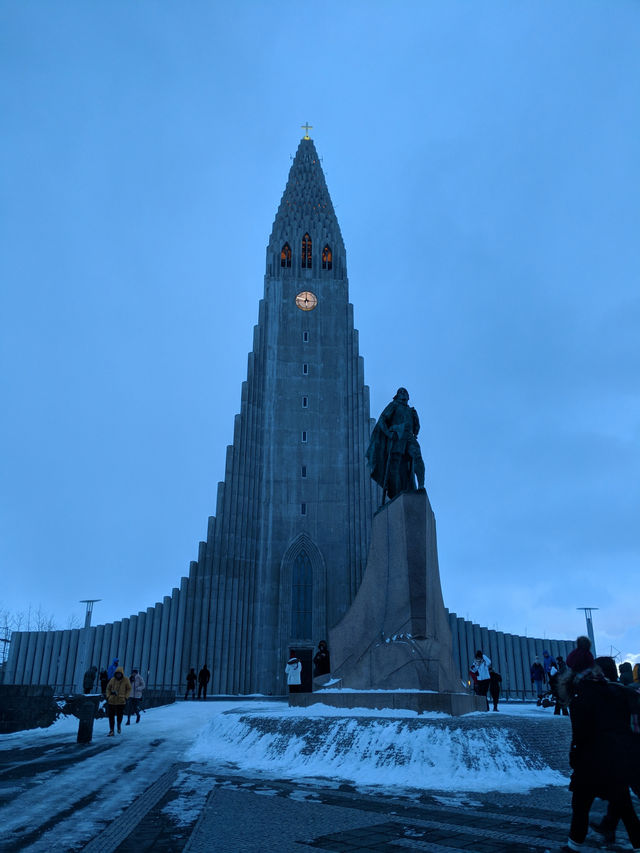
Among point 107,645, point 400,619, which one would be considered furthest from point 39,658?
point 400,619

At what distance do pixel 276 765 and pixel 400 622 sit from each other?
150 inches

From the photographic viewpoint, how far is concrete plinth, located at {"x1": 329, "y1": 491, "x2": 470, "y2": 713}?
11070mm

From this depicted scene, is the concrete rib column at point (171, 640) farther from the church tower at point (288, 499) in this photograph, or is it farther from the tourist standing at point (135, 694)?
the tourist standing at point (135, 694)

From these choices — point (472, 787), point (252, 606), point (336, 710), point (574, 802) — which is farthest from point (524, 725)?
point (252, 606)

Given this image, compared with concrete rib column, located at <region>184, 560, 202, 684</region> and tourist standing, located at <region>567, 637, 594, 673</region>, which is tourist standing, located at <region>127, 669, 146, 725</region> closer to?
tourist standing, located at <region>567, 637, 594, 673</region>

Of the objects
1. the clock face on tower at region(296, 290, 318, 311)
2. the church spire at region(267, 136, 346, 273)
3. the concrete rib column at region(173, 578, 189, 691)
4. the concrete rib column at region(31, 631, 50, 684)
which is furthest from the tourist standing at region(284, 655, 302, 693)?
the church spire at region(267, 136, 346, 273)

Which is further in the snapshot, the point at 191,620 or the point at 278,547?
the point at 278,547

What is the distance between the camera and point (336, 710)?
1074 cm

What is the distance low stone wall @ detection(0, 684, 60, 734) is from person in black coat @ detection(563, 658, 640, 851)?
1435 centimetres

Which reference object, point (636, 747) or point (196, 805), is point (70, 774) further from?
point (636, 747)

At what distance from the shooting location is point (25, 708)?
15.3 meters

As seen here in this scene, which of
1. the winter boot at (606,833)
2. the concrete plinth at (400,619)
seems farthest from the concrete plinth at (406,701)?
the winter boot at (606,833)

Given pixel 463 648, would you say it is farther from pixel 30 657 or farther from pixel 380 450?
pixel 380 450

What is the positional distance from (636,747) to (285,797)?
3454mm
